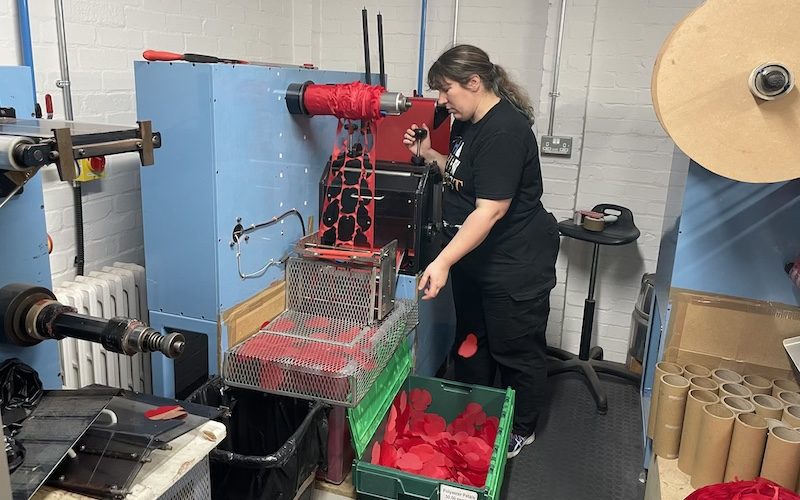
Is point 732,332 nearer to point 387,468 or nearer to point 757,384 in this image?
point 757,384

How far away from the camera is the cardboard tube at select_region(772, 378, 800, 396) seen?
1710 mm

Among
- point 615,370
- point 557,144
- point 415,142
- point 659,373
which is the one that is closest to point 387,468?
point 659,373

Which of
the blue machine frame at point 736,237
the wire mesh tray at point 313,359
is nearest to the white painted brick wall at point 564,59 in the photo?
the wire mesh tray at point 313,359

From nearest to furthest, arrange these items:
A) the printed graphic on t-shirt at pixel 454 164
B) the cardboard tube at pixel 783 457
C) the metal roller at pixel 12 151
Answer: the metal roller at pixel 12 151, the cardboard tube at pixel 783 457, the printed graphic on t-shirt at pixel 454 164

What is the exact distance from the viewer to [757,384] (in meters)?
1.73

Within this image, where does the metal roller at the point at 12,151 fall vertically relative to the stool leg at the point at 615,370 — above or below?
above

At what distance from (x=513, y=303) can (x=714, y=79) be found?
3.51 feet

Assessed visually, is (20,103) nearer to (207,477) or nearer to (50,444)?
(50,444)

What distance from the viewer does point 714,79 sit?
141cm

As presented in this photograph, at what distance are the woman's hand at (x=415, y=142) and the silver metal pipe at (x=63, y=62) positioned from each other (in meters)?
1.12

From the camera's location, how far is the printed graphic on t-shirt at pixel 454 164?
7.23 ft

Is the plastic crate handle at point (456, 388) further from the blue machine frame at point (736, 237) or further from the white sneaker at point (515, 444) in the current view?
the blue machine frame at point (736, 237)

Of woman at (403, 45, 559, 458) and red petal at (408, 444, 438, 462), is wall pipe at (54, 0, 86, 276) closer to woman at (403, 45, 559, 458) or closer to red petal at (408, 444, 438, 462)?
woman at (403, 45, 559, 458)

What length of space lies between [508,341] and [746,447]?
92cm
